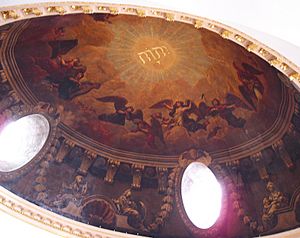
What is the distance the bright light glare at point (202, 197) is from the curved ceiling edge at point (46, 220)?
195 cm

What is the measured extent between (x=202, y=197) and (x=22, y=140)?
5.37 metres

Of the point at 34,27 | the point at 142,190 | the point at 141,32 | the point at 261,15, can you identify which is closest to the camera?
the point at 261,15

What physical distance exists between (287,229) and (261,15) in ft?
26.8

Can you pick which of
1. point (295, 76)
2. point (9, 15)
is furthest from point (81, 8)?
point (295, 76)

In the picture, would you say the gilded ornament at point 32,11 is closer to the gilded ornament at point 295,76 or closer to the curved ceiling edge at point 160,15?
the curved ceiling edge at point 160,15

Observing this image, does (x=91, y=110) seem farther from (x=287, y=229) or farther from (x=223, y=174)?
(x=287, y=229)

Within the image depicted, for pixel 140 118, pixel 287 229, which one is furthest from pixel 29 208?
pixel 287 229

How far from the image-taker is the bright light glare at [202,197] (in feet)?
40.1

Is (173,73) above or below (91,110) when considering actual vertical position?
above

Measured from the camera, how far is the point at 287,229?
11.0m

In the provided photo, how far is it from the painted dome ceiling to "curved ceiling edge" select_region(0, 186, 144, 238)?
1.35 ft

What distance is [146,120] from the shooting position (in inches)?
537

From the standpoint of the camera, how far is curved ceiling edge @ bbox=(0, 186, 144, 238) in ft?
34.7

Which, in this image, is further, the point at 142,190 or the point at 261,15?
the point at 142,190
